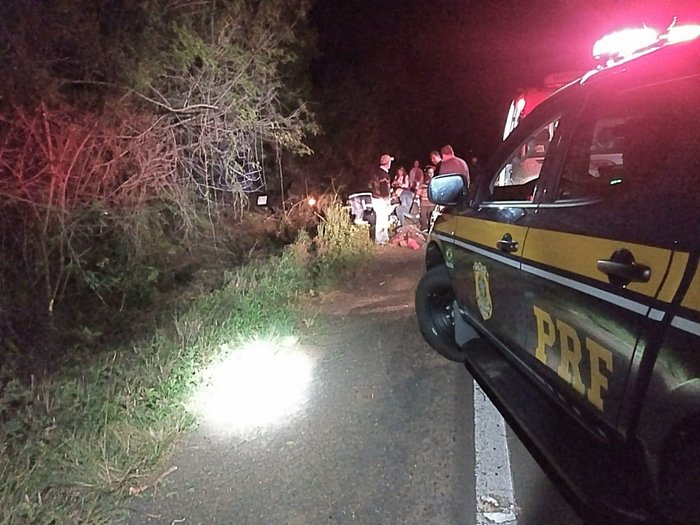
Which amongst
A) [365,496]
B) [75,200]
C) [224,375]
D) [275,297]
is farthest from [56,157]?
[365,496]

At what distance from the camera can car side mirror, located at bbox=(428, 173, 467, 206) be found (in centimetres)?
391

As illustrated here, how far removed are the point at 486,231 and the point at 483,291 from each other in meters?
0.35

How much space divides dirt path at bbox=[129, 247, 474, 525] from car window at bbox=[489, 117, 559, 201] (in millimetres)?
1390

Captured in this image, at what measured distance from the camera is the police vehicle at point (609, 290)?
6.16ft

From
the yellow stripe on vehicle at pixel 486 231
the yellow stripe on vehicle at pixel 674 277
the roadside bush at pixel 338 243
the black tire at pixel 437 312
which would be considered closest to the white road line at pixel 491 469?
the black tire at pixel 437 312

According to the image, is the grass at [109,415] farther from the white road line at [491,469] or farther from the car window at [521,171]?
the car window at [521,171]

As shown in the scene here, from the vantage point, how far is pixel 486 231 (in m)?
3.47

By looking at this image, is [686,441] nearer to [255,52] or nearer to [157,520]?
[157,520]

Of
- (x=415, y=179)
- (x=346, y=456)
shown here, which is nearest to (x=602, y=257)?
(x=346, y=456)

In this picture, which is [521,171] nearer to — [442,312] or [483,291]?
[442,312]

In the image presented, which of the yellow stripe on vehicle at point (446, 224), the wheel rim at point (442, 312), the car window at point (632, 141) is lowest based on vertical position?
the wheel rim at point (442, 312)

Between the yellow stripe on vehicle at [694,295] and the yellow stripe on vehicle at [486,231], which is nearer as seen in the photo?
the yellow stripe on vehicle at [694,295]

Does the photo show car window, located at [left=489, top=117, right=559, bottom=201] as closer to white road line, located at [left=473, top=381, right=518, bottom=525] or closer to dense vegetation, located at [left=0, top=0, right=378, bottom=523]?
white road line, located at [left=473, top=381, right=518, bottom=525]

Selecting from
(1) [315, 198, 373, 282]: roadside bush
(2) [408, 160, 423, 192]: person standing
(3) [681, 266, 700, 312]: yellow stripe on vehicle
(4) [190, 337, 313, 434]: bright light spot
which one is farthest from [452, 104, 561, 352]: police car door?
(2) [408, 160, 423, 192]: person standing
